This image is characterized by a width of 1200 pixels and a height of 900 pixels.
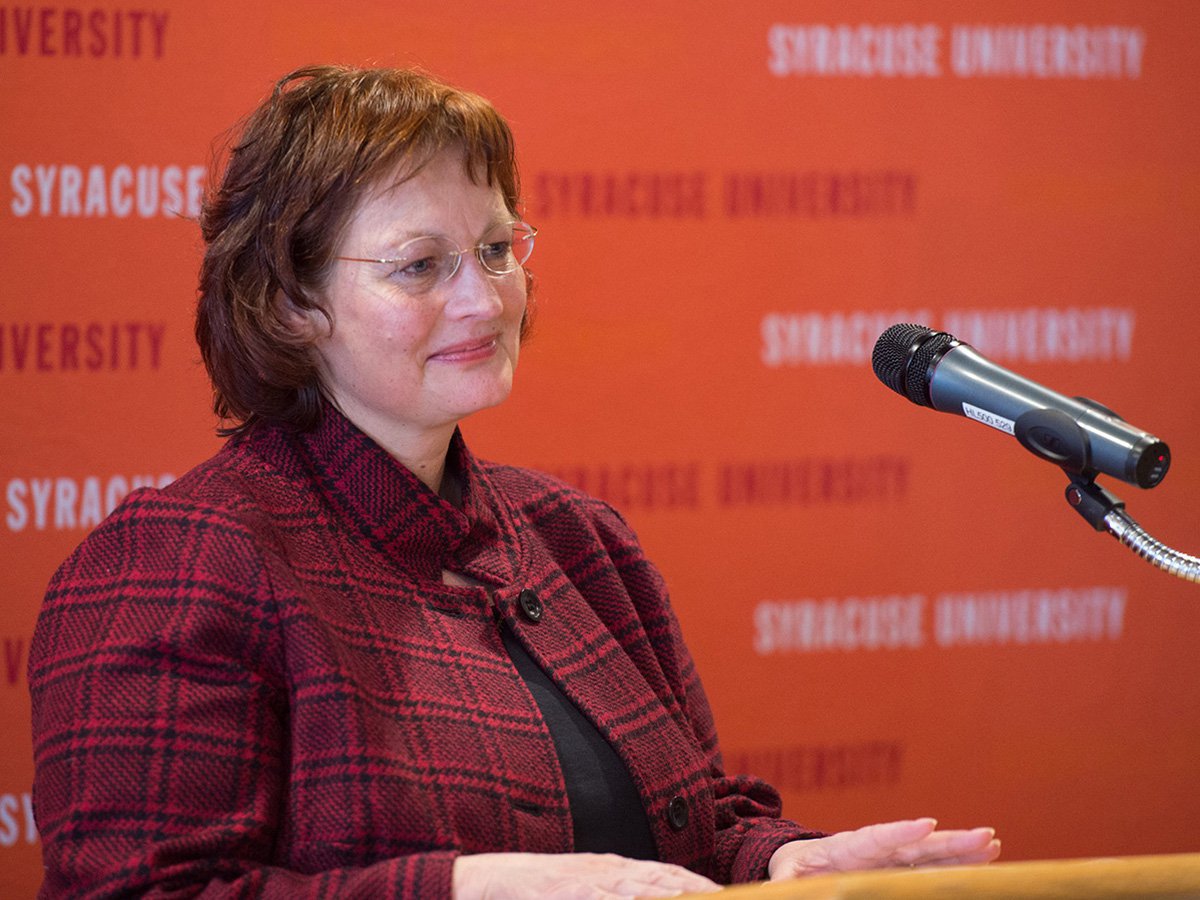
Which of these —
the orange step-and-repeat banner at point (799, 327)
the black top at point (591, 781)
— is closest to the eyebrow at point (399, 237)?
the black top at point (591, 781)

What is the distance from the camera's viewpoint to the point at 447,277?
1514 mm

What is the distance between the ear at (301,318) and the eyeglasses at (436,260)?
72 millimetres

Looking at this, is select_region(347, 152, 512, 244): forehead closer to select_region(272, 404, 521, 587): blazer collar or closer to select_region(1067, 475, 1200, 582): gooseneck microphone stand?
select_region(272, 404, 521, 587): blazer collar

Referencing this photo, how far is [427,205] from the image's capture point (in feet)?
4.90

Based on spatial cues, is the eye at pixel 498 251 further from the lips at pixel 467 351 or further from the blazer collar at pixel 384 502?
the blazer collar at pixel 384 502

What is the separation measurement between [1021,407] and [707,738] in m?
0.78

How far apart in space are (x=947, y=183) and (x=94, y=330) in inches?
60.9

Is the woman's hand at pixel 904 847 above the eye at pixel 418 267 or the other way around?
the other way around

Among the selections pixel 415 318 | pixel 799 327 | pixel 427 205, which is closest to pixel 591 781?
pixel 415 318

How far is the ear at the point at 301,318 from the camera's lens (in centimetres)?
150

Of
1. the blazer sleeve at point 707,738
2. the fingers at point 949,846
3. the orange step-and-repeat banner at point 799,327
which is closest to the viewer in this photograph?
the fingers at point 949,846

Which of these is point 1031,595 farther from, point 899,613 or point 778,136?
point 778,136

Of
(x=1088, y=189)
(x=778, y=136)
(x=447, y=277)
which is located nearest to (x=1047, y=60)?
(x=1088, y=189)

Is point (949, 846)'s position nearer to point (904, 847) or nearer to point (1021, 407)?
point (904, 847)
